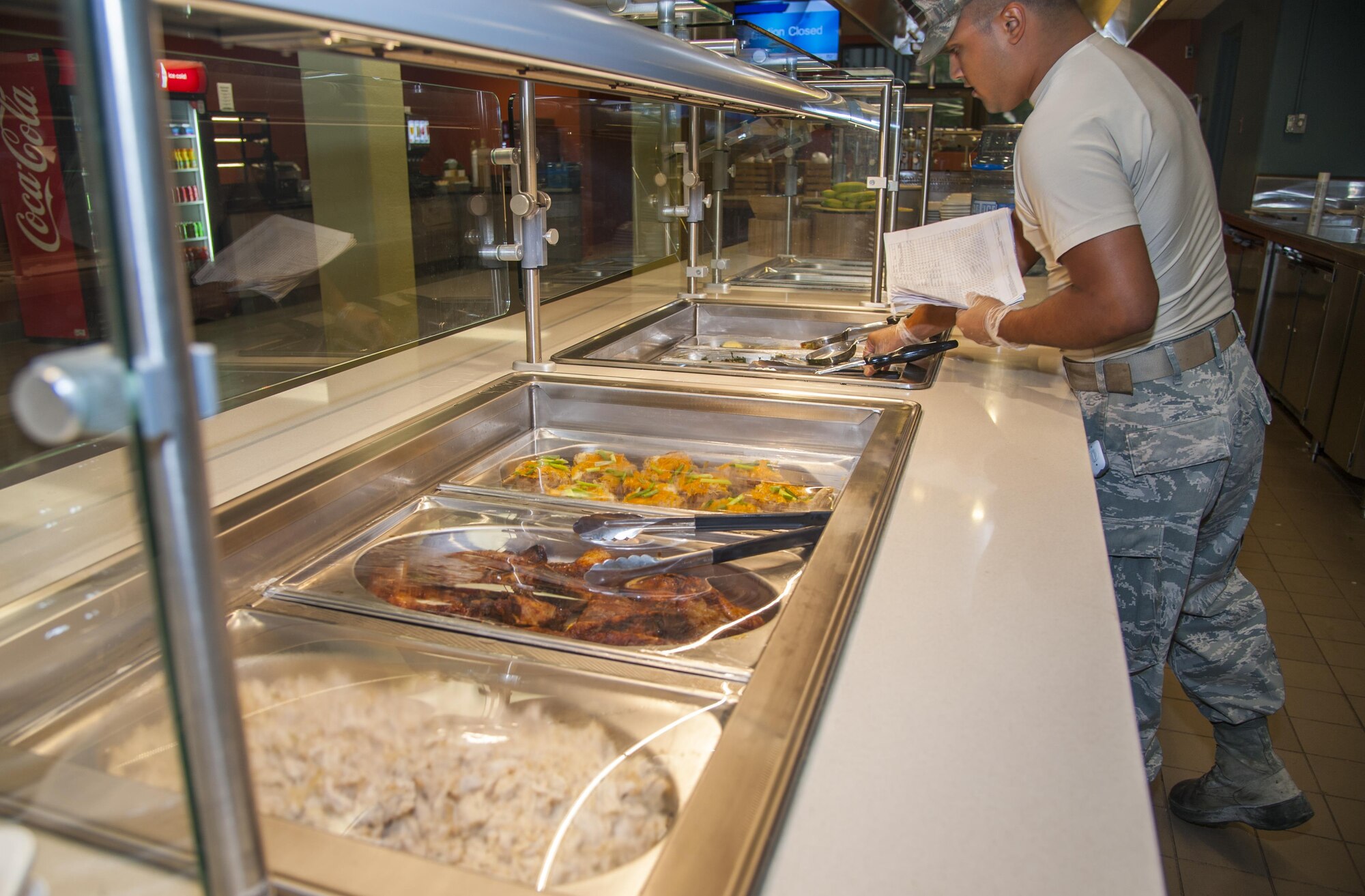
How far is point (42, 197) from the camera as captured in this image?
161 cm

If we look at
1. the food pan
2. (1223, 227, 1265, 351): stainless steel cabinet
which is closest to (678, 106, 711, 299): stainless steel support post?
the food pan

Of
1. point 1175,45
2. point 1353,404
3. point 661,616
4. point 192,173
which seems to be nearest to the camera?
point 661,616

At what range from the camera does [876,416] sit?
63.5 inches

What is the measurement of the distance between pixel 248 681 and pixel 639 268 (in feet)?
7.40

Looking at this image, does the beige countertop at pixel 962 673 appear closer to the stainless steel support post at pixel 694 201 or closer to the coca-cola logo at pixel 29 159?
the coca-cola logo at pixel 29 159

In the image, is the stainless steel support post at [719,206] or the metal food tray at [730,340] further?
the stainless steel support post at [719,206]

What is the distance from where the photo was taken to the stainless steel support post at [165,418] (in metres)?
0.32

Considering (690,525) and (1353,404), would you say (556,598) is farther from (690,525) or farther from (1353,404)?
(1353,404)

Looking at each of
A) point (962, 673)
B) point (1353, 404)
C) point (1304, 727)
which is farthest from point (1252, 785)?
point (1353, 404)

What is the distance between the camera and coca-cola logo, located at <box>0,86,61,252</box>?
1.41 m

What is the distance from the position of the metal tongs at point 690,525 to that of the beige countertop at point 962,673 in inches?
4.6

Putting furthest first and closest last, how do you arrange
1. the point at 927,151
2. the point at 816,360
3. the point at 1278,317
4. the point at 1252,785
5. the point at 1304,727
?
the point at 1278,317 → the point at 927,151 → the point at 1304,727 → the point at 816,360 → the point at 1252,785

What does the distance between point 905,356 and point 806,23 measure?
10.2 ft

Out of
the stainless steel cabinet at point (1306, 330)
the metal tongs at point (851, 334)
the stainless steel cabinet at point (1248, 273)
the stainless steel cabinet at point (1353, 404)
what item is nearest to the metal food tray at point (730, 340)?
the metal tongs at point (851, 334)
